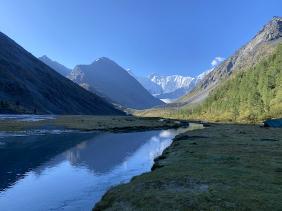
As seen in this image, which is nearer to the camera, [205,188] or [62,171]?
[205,188]

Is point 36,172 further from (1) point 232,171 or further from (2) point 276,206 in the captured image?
(2) point 276,206

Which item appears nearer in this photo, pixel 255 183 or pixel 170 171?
pixel 255 183

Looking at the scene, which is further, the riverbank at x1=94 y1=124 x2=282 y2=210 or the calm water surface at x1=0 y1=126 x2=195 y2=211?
the calm water surface at x1=0 y1=126 x2=195 y2=211

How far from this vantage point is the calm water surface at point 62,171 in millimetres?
35175

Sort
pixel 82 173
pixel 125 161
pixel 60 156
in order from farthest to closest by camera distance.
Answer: pixel 60 156
pixel 125 161
pixel 82 173

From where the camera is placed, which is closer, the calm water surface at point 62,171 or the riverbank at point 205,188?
the riverbank at point 205,188

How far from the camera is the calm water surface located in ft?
115

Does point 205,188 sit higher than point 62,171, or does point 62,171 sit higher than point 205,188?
point 205,188

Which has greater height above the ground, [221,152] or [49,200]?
[221,152]

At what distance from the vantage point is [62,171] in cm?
5169

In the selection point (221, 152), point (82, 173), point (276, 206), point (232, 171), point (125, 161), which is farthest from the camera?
point (125, 161)

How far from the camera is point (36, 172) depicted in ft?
165

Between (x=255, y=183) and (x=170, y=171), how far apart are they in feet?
30.0

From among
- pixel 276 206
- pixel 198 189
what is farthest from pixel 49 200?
pixel 276 206
